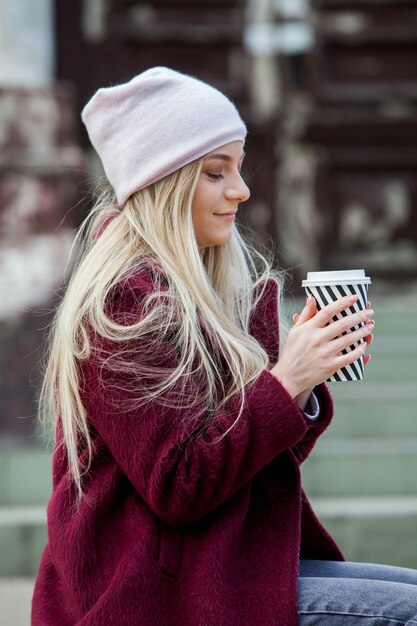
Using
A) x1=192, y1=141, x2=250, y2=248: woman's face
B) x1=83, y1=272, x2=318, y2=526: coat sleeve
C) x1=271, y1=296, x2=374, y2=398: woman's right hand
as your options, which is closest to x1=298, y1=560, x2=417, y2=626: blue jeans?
x1=83, y1=272, x2=318, y2=526: coat sleeve

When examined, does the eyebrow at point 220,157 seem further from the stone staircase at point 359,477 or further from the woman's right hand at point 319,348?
the stone staircase at point 359,477

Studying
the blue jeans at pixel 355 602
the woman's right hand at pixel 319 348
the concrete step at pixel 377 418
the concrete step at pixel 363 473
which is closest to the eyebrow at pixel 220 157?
the woman's right hand at pixel 319 348

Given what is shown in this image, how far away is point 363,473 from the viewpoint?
13.4 feet

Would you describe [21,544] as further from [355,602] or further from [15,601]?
[355,602]

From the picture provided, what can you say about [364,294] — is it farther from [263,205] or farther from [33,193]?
[263,205]

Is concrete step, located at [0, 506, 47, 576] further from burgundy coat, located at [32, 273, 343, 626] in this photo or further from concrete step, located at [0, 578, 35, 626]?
burgundy coat, located at [32, 273, 343, 626]

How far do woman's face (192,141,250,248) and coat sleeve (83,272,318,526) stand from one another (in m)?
0.34

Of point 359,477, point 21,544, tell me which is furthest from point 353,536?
point 21,544

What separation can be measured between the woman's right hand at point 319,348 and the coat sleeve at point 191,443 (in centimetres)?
3

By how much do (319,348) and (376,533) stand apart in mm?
1960

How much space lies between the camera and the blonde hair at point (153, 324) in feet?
6.24

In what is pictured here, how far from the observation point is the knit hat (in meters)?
2.06

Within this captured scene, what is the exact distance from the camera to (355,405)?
4531 millimetres

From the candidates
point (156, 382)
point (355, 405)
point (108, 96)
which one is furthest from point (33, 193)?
point (156, 382)
